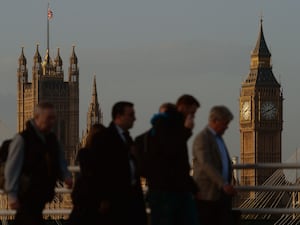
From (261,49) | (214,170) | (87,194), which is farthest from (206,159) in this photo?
(261,49)

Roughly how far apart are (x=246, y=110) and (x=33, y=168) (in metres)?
97.7

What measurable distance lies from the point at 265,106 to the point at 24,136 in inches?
3870

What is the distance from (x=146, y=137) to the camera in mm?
8742

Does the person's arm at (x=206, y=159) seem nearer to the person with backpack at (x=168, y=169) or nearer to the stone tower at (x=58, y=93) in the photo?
the person with backpack at (x=168, y=169)

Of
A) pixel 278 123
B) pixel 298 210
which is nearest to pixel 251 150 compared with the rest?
pixel 278 123

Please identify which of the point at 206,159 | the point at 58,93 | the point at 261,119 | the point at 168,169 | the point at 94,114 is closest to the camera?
the point at 168,169

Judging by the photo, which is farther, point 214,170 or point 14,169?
point 214,170

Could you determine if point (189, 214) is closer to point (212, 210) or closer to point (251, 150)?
point (212, 210)

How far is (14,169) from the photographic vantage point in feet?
27.6

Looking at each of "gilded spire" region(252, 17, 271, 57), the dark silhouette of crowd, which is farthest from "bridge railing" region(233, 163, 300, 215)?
"gilded spire" region(252, 17, 271, 57)

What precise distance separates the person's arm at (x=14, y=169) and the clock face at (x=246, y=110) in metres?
97.0

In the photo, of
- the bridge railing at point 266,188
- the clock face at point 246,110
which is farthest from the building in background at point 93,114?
the bridge railing at point 266,188

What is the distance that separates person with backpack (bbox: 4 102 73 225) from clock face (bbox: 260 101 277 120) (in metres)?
97.0

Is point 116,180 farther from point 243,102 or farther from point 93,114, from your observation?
point 243,102
